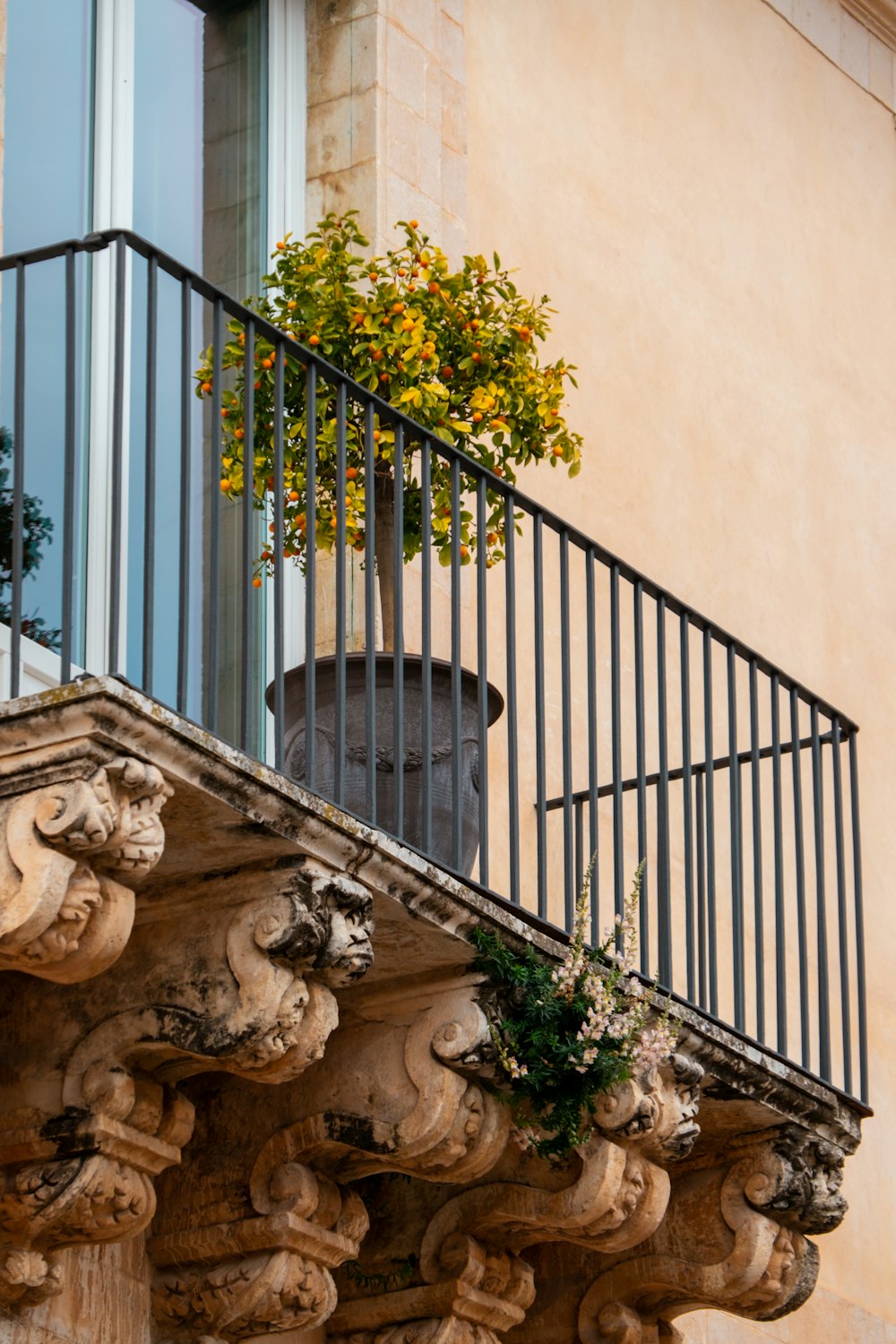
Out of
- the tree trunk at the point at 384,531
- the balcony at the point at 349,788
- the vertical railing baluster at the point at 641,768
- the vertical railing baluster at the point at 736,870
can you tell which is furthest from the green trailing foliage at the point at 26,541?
the vertical railing baluster at the point at 736,870

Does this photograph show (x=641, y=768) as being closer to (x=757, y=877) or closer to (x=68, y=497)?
(x=757, y=877)

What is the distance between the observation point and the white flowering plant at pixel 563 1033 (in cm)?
632

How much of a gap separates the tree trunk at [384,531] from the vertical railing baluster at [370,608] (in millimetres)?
298

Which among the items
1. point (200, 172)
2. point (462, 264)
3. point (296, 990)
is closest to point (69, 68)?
point (200, 172)

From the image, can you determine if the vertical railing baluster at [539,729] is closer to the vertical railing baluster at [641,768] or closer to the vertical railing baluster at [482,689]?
the vertical railing baluster at [482,689]

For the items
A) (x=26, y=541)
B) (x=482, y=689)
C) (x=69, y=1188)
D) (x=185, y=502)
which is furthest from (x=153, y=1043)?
(x=26, y=541)

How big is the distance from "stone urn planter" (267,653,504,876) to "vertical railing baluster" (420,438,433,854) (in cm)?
6

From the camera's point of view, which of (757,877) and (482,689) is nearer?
(482,689)

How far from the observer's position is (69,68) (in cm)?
766

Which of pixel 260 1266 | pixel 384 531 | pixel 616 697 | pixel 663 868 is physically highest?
pixel 384 531

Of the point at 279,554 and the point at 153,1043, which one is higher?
the point at 279,554

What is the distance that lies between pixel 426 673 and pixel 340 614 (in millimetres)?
343

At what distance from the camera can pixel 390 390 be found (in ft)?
23.2

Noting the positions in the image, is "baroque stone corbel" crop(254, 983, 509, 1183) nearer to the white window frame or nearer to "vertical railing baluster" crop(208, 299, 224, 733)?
"vertical railing baluster" crop(208, 299, 224, 733)
